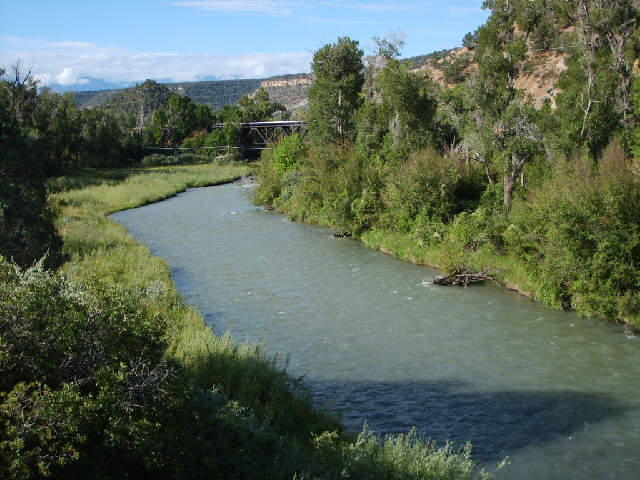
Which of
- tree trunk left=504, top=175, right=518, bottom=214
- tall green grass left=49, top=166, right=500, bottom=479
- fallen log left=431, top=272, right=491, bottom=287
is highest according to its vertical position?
tree trunk left=504, top=175, right=518, bottom=214

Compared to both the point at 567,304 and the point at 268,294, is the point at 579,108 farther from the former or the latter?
the point at 268,294

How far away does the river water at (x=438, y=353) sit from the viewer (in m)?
12.3

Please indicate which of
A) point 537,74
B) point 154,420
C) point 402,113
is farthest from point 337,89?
point 154,420

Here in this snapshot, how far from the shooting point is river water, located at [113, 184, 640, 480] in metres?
12.3

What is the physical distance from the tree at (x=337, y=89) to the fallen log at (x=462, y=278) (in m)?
25.8

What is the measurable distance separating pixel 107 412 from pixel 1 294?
2.10 meters

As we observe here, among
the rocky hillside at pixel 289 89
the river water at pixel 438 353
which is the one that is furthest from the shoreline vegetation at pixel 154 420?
the rocky hillside at pixel 289 89

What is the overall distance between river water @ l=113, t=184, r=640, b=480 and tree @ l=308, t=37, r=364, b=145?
803 inches

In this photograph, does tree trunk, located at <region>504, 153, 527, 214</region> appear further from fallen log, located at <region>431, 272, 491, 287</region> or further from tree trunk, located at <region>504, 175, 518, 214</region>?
fallen log, located at <region>431, 272, 491, 287</region>

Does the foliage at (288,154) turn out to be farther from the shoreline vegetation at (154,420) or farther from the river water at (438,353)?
the shoreline vegetation at (154,420)

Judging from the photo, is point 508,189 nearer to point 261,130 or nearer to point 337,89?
point 337,89

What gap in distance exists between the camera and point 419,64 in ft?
433

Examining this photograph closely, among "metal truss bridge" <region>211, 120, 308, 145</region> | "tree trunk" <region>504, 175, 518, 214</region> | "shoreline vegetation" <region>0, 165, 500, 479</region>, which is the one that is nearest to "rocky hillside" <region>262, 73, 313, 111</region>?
"metal truss bridge" <region>211, 120, 308, 145</region>

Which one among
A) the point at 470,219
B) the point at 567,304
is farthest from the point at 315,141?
the point at 567,304
